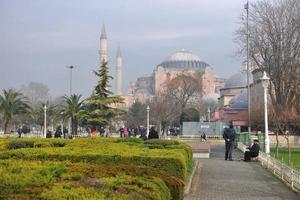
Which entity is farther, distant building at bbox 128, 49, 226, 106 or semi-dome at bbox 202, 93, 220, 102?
distant building at bbox 128, 49, 226, 106

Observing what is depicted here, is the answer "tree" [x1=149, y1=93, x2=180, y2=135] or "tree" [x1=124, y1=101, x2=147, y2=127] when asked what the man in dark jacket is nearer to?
"tree" [x1=149, y1=93, x2=180, y2=135]

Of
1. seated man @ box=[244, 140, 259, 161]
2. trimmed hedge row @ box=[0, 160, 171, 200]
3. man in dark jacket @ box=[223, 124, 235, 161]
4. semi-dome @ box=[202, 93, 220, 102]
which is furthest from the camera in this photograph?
semi-dome @ box=[202, 93, 220, 102]

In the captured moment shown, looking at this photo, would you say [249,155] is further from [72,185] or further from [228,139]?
[72,185]

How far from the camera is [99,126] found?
163 ft

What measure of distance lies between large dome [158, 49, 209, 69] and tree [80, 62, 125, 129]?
92.4 m

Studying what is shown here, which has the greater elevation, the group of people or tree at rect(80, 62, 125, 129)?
tree at rect(80, 62, 125, 129)

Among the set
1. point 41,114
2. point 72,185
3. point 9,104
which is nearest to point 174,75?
point 41,114

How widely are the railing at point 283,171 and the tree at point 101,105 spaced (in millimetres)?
26860

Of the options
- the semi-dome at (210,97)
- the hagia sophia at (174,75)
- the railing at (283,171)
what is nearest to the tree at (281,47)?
the railing at (283,171)

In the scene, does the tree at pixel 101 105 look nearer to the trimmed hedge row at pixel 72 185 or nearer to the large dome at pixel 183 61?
the trimmed hedge row at pixel 72 185

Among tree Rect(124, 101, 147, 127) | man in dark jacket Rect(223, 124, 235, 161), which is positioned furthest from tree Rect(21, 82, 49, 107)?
man in dark jacket Rect(223, 124, 235, 161)

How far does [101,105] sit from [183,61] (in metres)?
96.0

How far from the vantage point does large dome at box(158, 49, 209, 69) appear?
14350 centimetres

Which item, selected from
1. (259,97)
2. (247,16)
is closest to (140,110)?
(259,97)
